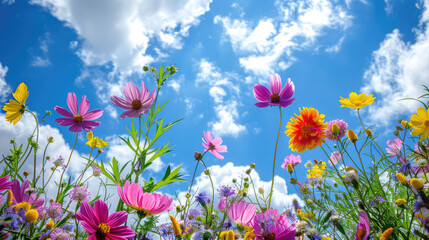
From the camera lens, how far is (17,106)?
146 centimetres

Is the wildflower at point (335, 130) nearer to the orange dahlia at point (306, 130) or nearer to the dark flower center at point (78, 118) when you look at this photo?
the orange dahlia at point (306, 130)

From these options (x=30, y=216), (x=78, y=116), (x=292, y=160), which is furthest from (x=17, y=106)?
(x=292, y=160)

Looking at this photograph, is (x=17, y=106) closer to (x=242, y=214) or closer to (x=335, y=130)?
(x=242, y=214)

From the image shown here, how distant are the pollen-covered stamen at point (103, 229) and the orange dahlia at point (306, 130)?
954 millimetres

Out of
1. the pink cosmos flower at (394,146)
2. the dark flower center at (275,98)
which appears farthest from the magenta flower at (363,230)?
the pink cosmos flower at (394,146)

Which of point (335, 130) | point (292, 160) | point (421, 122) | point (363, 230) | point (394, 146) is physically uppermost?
point (292, 160)

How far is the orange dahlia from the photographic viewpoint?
132 centimetres

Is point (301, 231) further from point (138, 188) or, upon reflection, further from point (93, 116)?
point (93, 116)

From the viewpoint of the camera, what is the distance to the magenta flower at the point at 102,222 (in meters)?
0.66

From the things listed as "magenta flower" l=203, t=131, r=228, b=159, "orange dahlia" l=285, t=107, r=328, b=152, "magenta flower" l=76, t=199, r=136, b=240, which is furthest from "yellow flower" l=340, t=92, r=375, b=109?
"magenta flower" l=76, t=199, r=136, b=240

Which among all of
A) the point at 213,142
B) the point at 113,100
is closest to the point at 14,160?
the point at 113,100

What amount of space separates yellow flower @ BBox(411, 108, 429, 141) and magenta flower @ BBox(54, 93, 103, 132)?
4.38 feet

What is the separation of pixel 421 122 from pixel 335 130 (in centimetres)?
32

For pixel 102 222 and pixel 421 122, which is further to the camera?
pixel 421 122
